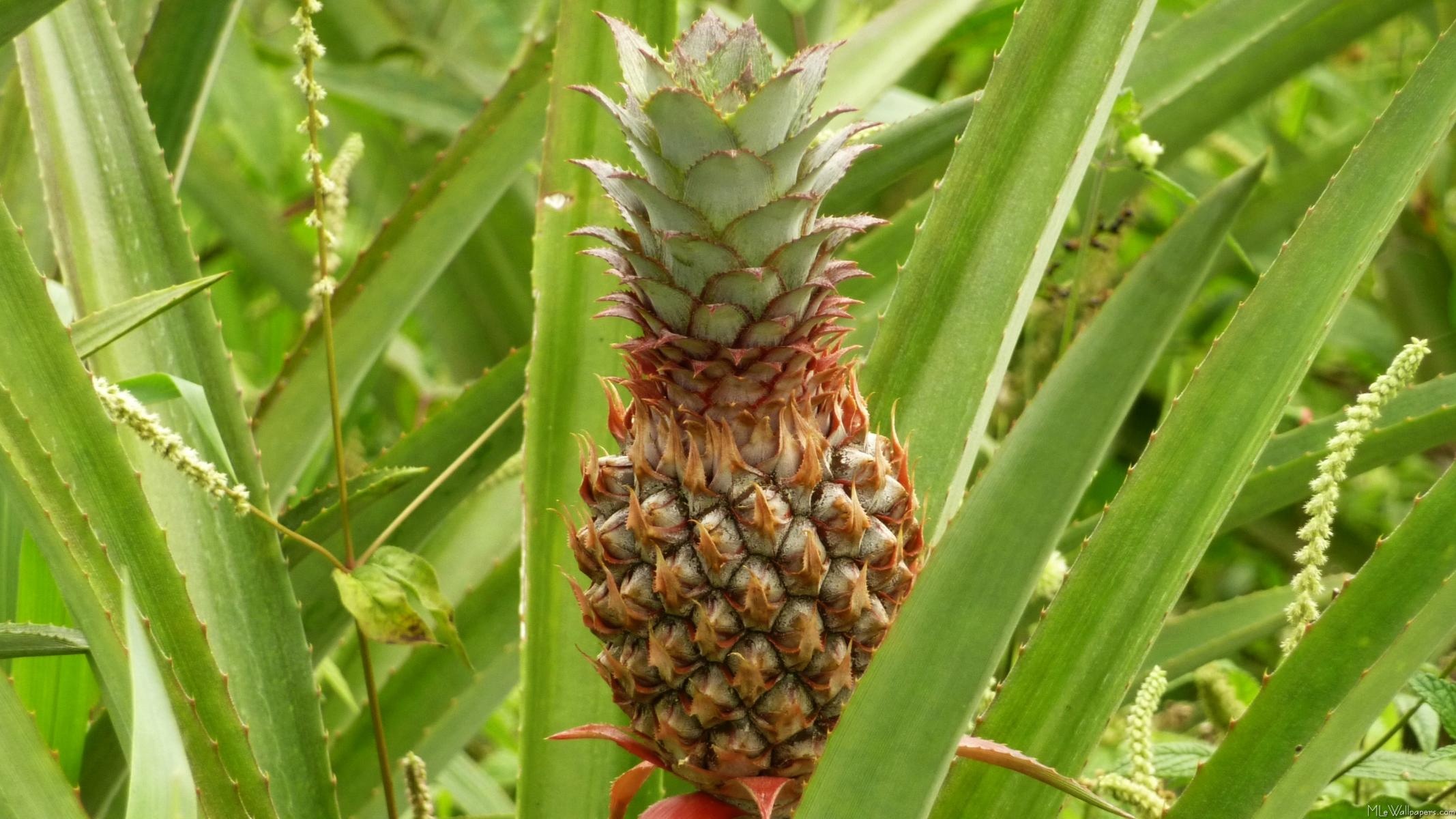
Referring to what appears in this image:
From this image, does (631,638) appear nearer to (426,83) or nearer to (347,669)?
(347,669)

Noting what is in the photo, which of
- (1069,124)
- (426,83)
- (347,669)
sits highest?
(426,83)

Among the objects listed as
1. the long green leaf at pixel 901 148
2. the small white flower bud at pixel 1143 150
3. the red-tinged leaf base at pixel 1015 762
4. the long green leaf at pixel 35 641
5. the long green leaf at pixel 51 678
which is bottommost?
the long green leaf at pixel 51 678

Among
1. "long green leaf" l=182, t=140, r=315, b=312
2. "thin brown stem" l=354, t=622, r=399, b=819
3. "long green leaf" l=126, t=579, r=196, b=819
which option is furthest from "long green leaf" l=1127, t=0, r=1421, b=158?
"long green leaf" l=182, t=140, r=315, b=312

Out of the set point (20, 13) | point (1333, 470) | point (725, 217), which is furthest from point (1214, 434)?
point (20, 13)

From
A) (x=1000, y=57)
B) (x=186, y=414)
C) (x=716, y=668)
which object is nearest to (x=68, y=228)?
(x=186, y=414)

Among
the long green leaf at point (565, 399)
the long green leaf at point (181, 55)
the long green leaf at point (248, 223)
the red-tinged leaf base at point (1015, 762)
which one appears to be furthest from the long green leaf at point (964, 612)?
the long green leaf at point (248, 223)

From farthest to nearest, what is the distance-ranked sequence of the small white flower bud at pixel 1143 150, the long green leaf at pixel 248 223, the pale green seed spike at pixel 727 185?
1. the long green leaf at pixel 248 223
2. the small white flower bud at pixel 1143 150
3. the pale green seed spike at pixel 727 185

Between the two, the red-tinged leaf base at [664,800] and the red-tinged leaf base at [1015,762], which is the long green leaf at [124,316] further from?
the red-tinged leaf base at [1015,762]

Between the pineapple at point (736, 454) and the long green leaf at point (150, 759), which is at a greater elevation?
the pineapple at point (736, 454)
